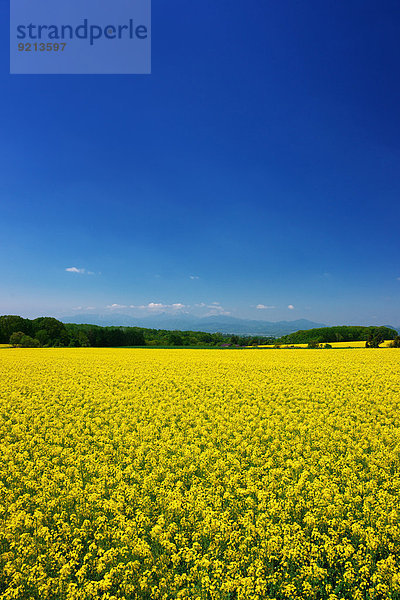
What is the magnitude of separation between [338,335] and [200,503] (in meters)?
83.1

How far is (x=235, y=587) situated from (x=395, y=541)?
289 cm

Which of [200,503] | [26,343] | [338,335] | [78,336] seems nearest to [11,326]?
[26,343]

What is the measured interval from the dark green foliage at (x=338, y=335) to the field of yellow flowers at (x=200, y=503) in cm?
7454

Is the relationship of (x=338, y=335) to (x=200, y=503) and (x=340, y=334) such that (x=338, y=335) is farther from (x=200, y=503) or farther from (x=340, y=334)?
(x=200, y=503)

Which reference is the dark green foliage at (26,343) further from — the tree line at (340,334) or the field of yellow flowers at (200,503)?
the tree line at (340,334)

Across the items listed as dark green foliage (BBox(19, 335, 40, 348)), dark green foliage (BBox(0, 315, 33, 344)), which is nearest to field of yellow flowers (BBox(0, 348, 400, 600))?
dark green foliage (BBox(19, 335, 40, 348))

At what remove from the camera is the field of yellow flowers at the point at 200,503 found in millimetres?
4109

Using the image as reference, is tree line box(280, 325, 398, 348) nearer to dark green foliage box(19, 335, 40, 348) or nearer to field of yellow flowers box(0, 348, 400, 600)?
dark green foliage box(19, 335, 40, 348)

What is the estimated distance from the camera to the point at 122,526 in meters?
4.96

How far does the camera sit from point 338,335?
7912 cm

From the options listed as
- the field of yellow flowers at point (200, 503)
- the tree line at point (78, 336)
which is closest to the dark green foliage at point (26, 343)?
the tree line at point (78, 336)

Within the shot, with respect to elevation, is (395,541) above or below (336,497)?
below

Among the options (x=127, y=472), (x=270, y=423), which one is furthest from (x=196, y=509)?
(x=270, y=423)

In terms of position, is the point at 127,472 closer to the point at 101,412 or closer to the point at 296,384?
the point at 101,412
